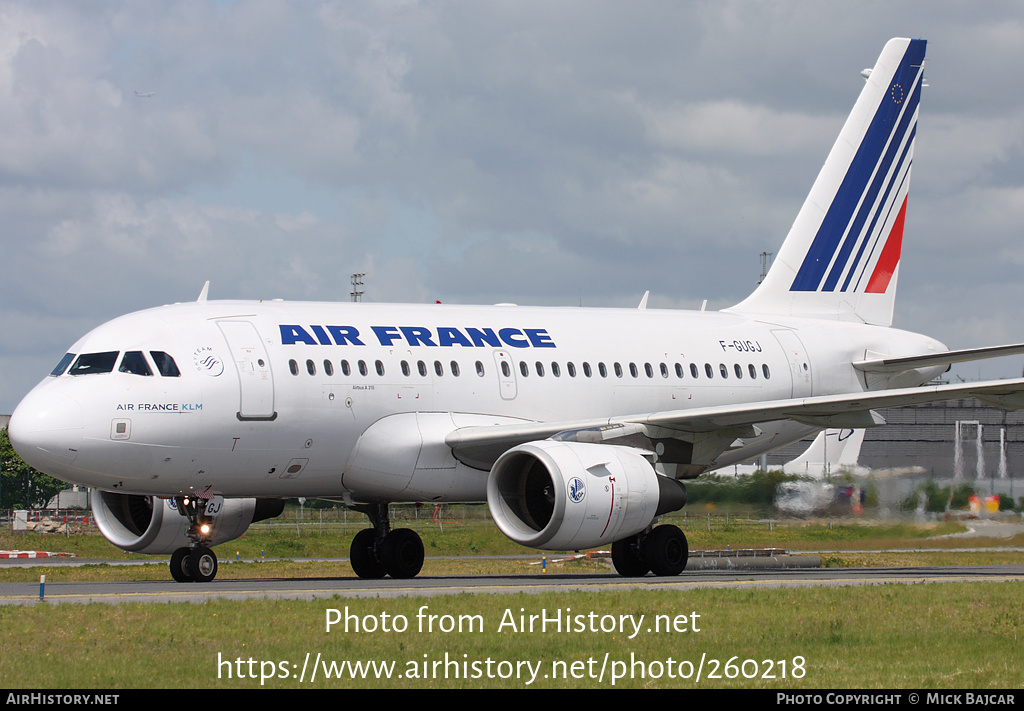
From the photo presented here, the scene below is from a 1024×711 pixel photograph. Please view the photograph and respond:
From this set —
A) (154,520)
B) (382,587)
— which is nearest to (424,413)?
(382,587)

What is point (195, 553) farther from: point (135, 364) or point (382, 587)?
point (382, 587)

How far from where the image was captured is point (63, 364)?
71.8 ft

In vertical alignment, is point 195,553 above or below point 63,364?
below

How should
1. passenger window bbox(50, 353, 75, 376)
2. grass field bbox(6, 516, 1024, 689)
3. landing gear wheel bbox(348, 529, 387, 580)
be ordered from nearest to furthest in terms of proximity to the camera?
1. grass field bbox(6, 516, 1024, 689)
2. passenger window bbox(50, 353, 75, 376)
3. landing gear wheel bbox(348, 529, 387, 580)

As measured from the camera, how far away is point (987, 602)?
17.9 meters

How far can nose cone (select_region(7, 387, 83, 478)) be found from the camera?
20.4 m

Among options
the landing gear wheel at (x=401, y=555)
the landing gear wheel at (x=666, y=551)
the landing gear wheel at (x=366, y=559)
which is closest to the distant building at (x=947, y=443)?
the landing gear wheel at (x=666, y=551)

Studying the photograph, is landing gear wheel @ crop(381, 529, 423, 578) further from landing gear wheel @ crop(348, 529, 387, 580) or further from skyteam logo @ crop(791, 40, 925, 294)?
skyteam logo @ crop(791, 40, 925, 294)

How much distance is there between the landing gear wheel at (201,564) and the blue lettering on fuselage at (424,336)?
11.8ft

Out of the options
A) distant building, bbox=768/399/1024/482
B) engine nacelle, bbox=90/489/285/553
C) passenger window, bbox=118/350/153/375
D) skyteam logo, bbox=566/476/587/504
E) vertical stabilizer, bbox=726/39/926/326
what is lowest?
engine nacelle, bbox=90/489/285/553

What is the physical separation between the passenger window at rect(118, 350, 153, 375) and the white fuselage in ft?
0.39

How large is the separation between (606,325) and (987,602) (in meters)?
11.3

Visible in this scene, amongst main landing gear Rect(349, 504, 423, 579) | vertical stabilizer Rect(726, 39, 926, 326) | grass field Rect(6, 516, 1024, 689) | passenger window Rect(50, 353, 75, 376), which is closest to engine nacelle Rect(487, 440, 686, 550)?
grass field Rect(6, 516, 1024, 689)

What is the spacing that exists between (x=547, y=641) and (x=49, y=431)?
31.7 ft
